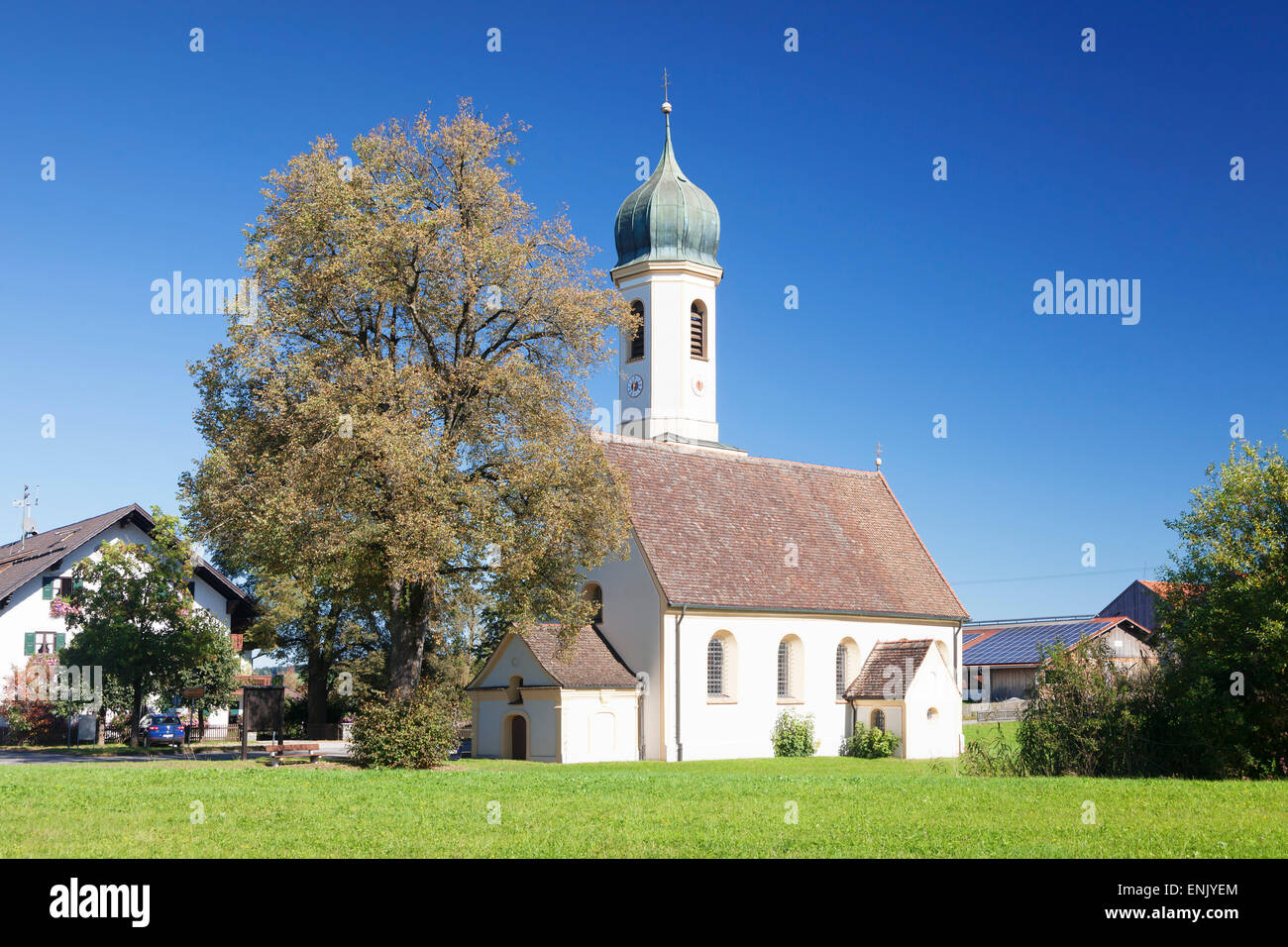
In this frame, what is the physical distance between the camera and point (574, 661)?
3709 cm

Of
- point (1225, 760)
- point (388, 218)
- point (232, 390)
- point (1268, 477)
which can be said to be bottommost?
point (1225, 760)

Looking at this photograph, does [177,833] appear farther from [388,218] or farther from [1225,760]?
[1225,760]

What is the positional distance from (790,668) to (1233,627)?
18.0 metres

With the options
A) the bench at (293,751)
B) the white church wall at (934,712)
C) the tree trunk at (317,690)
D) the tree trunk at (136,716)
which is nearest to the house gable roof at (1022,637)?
the white church wall at (934,712)

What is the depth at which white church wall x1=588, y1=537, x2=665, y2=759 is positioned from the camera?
37.8 metres

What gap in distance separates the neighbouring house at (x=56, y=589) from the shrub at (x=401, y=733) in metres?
22.4

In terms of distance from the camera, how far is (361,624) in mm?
49969

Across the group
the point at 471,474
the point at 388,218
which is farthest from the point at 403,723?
the point at 388,218

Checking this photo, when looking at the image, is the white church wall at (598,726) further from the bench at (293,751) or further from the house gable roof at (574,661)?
the bench at (293,751)

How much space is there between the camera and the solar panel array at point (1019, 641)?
236 feet

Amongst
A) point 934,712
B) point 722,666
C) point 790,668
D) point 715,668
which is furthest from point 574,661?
point 934,712
